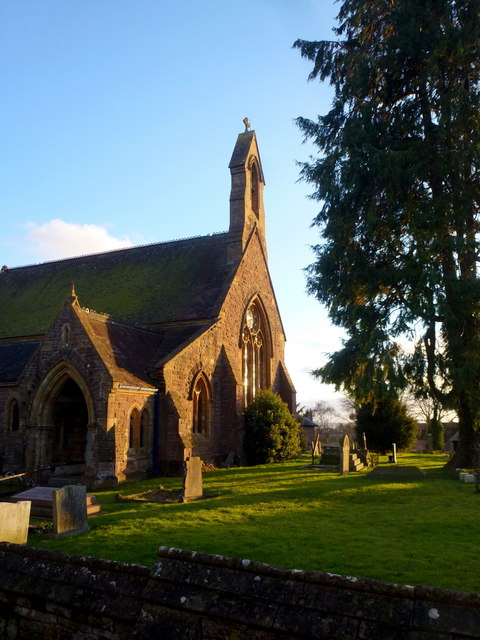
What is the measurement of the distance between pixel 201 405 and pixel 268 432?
3.53 metres

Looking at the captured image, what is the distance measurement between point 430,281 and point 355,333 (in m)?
3.63

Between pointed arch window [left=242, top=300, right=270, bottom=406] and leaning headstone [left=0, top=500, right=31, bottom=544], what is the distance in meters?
18.3

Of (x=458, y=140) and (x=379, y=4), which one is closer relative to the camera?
(x=458, y=140)

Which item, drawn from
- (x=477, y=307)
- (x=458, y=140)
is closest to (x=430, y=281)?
(x=477, y=307)

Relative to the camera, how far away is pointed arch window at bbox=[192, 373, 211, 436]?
22.1 metres

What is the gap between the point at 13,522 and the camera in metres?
8.20

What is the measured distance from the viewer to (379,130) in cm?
1886

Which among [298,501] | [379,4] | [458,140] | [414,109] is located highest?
[379,4]

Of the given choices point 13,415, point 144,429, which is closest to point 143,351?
point 144,429

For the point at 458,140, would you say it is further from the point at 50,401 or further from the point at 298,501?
the point at 50,401

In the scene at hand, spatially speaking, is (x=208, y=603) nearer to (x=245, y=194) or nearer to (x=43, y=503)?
(x=43, y=503)

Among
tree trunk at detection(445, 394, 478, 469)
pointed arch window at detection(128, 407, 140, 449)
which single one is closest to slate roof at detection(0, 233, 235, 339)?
pointed arch window at detection(128, 407, 140, 449)

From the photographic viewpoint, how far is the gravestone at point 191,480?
1320 centimetres

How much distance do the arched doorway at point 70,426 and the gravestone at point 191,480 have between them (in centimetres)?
1017
